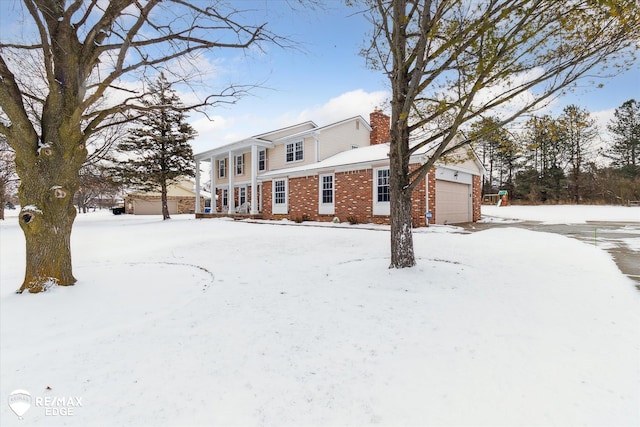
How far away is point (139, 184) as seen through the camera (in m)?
22.1

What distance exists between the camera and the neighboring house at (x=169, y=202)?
34.9 m

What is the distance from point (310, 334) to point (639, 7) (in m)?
5.93

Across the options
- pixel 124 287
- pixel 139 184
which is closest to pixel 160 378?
pixel 124 287

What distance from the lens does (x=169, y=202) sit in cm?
3644

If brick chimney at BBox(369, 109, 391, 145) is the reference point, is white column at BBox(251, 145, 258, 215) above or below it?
below

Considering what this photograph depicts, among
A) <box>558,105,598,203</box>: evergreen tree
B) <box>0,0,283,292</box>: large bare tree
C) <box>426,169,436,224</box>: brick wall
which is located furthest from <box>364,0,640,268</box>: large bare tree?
<box>558,105,598,203</box>: evergreen tree

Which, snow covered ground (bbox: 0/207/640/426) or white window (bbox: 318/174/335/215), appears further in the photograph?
white window (bbox: 318/174/335/215)

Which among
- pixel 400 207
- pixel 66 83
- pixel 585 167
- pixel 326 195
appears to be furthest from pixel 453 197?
pixel 585 167

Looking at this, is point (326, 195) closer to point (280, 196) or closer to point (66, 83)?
point (280, 196)

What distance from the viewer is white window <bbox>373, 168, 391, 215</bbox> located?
13.8 metres

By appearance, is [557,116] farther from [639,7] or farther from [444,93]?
[444,93]

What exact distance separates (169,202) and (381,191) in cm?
3108

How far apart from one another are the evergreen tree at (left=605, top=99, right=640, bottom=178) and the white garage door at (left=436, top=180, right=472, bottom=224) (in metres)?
25.4

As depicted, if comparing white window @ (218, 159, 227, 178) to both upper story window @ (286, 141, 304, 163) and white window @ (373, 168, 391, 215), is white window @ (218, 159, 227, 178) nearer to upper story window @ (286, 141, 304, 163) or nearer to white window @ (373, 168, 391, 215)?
upper story window @ (286, 141, 304, 163)
